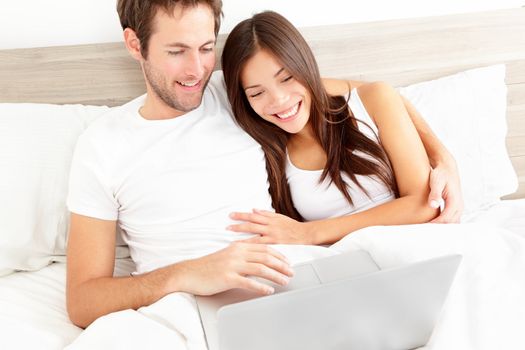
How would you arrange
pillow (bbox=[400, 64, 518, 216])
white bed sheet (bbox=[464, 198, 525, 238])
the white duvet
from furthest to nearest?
pillow (bbox=[400, 64, 518, 216]) → white bed sheet (bbox=[464, 198, 525, 238]) → the white duvet

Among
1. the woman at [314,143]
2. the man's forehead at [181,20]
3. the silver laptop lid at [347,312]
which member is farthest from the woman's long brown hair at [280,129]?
the silver laptop lid at [347,312]

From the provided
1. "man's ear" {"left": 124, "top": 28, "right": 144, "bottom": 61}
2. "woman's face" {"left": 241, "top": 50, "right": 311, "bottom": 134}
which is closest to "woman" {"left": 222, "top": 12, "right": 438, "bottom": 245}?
"woman's face" {"left": 241, "top": 50, "right": 311, "bottom": 134}

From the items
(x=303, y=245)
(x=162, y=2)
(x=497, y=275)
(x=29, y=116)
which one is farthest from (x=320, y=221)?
(x=29, y=116)

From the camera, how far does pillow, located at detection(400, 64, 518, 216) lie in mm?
1639

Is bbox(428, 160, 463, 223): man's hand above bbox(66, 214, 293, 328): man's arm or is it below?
above

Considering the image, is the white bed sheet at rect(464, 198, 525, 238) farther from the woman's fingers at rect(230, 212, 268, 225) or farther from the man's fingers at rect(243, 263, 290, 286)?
the man's fingers at rect(243, 263, 290, 286)

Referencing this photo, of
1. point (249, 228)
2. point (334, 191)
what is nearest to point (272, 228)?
point (249, 228)

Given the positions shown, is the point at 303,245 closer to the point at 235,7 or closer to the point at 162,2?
the point at 162,2

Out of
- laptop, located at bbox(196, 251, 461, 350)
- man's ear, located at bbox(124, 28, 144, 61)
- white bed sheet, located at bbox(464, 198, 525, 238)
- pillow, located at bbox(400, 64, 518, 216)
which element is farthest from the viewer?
pillow, located at bbox(400, 64, 518, 216)

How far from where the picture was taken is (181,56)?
135cm

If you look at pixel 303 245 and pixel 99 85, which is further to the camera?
pixel 99 85

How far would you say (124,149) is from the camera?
1382 millimetres

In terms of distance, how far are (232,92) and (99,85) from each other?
1.42ft

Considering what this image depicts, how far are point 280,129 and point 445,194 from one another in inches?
17.6
